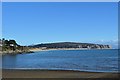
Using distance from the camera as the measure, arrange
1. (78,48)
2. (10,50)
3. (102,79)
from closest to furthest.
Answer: (102,79) → (10,50) → (78,48)

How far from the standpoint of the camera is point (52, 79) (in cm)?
1270

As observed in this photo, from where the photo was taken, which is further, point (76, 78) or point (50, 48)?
point (50, 48)

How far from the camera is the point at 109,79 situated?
11914 millimetres

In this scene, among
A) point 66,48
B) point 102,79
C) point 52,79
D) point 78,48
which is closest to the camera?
point 102,79

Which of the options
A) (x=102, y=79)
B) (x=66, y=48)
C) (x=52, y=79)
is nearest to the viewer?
(x=102, y=79)

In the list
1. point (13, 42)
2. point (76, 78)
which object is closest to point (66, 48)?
point (13, 42)

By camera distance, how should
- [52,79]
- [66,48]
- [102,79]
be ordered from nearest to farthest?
[102,79] → [52,79] → [66,48]

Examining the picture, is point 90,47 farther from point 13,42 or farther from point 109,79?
point 109,79

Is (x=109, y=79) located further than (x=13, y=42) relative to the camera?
No

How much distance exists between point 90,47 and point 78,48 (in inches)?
347

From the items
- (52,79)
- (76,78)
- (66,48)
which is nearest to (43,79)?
(52,79)

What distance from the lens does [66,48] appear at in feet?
456

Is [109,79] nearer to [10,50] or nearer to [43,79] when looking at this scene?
[43,79]

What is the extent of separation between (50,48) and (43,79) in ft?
433
